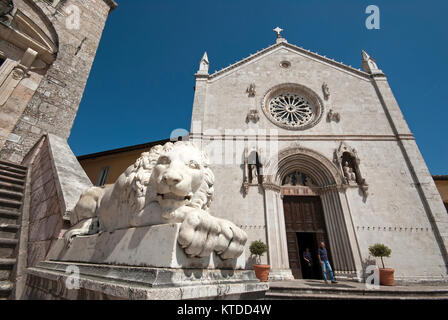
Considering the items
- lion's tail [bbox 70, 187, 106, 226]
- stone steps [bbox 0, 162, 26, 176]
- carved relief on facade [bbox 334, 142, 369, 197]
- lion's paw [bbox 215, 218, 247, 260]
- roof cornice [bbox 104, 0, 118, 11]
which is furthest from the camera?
roof cornice [bbox 104, 0, 118, 11]

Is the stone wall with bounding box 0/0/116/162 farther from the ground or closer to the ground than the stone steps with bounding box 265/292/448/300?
farther from the ground

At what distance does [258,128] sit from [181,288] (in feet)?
30.7

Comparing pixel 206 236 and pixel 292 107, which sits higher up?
pixel 292 107

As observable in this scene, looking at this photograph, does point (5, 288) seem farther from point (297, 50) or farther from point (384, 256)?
point (297, 50)

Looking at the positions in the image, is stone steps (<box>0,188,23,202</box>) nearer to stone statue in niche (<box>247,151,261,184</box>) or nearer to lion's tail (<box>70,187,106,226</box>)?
lion's tail (<box>70,187,106,226</box>)

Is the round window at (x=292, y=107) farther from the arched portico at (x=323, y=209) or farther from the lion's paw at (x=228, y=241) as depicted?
the lion's paw at (x=228, y=241)

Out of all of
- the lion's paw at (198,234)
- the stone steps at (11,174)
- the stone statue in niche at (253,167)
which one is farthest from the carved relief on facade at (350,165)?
the stone steps at (11,174)

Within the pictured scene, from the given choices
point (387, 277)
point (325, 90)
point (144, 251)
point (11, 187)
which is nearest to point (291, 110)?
point (325, 90)

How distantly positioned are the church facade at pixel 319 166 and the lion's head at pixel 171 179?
656 centimetres

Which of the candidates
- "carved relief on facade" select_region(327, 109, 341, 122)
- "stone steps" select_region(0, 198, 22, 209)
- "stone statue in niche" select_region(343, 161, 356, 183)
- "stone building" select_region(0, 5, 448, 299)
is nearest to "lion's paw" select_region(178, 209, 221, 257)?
"stone building" select_region(0, 5, 448, 299)

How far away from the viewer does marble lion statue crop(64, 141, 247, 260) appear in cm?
132

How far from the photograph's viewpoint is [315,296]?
450 cm

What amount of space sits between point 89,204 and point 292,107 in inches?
424

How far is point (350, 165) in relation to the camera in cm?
896
